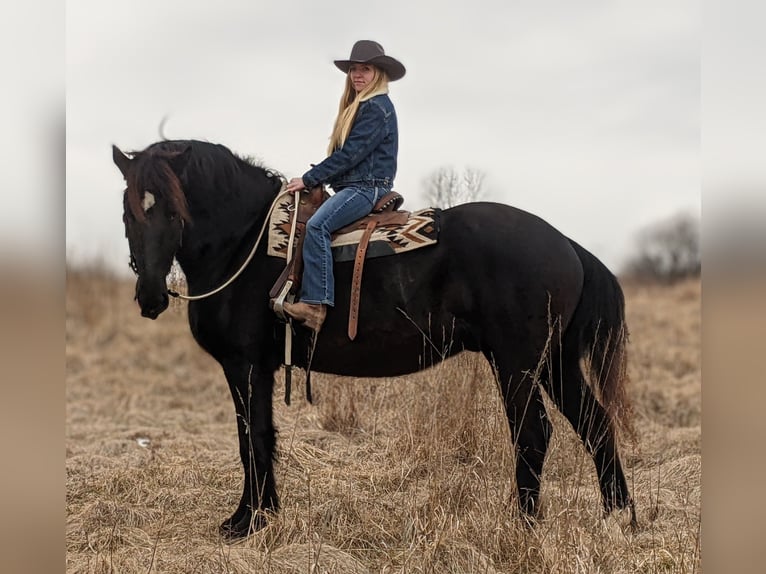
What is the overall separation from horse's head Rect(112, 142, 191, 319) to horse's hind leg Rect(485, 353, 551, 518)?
2.08m

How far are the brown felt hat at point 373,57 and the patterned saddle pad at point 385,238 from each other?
0.92 m

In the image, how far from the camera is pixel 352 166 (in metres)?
4.46

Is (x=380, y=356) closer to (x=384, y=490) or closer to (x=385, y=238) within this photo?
(x=385, y=238)

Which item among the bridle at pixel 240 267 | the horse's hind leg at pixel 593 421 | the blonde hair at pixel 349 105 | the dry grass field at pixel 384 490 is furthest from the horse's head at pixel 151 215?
the horse's hind leg at pixel 593 421

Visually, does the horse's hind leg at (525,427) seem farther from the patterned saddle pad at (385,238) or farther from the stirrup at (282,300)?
the stirrup at (282,300)

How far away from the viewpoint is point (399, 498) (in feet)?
16.1

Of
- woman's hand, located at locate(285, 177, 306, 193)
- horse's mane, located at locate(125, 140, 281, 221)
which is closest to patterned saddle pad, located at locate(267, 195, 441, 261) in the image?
woman's hand, located at locate(285, 177, 306, 193)

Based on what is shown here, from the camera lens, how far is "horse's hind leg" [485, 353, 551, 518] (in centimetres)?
429

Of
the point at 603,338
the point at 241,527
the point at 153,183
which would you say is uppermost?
the point at 153,183

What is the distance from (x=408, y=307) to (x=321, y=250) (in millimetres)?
622

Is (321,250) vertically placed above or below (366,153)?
below

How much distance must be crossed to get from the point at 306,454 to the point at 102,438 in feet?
10.7

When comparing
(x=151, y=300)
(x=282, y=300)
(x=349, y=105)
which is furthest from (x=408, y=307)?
(x=151, y=300)
